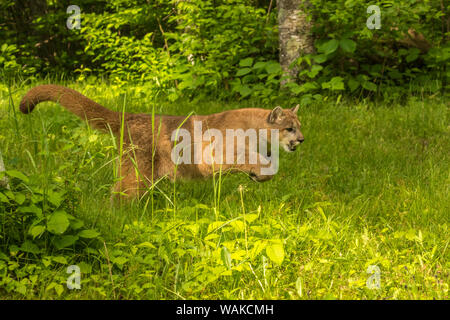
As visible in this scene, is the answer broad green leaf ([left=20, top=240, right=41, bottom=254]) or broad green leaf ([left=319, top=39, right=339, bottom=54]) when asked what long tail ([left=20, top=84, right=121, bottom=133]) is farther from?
broad green leaf ([left=319, top=39, right=339, bottom=54])

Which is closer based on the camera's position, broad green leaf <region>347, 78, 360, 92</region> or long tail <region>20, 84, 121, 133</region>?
long tail <region>20, 84, 121, 133</region>

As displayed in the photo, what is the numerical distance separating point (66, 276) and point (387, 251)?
209 centimetres

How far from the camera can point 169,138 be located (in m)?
4.73

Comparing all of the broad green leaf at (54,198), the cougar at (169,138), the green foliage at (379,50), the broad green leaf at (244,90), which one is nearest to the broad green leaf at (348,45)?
the green foliage at (379,50)

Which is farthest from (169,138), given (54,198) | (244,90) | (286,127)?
(244,90)

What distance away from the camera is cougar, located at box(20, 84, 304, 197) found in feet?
14.8

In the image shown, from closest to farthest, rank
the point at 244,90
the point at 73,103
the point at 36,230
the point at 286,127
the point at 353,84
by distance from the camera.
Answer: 1. the point at 36,230
2. the point at 73,103
3. the point at 286,127
4. the point at 244,90
5. the point at 353,84

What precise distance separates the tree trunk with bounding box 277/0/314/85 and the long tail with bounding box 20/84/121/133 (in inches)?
161

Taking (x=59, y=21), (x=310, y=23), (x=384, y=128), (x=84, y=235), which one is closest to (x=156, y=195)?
(x=84, y=235)

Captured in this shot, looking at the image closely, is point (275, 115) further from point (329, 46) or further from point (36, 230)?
point (329, 46)

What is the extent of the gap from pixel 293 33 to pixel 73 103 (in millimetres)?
4682

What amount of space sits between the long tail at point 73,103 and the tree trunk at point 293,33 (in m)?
4.10

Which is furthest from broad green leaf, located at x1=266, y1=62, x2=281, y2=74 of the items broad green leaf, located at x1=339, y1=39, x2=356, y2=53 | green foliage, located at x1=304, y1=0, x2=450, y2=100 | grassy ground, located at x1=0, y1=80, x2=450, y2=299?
grassy ground, located at x1=0, y1=80, x2=450, y2=299

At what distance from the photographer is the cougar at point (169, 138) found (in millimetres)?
4520
